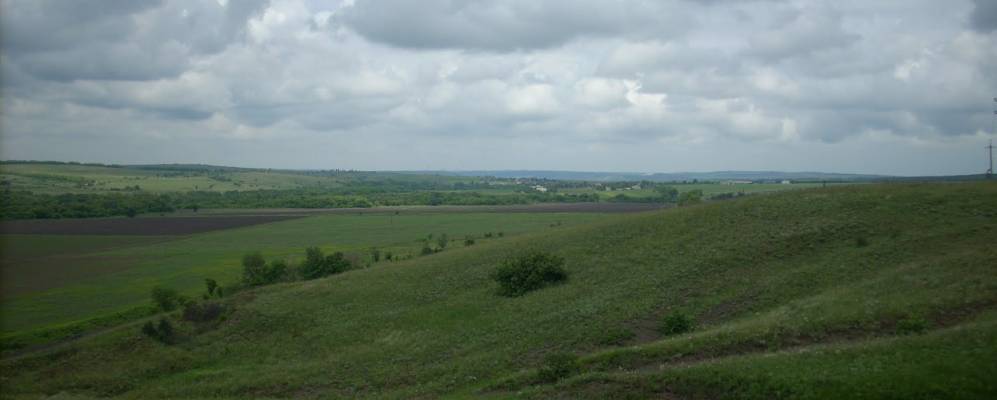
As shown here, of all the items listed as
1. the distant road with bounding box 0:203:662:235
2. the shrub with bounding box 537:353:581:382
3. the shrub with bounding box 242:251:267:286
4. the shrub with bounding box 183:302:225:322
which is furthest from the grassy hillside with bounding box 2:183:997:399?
the distant road with bounding box 0:203:662:235

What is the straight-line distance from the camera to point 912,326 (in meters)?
24.8

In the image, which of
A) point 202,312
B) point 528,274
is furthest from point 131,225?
point 528,274

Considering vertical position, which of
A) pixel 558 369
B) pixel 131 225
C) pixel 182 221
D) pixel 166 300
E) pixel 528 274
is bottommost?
pixel 166 300

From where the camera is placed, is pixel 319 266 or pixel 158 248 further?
pixel 158 248

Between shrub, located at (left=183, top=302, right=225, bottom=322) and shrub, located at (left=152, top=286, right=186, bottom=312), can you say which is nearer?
shrub, located at (left=183, top=302, right=225, bottom=322)

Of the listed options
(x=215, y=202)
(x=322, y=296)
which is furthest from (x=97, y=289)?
(x=215, y=202)

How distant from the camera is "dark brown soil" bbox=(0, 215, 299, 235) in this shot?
10221 centimetres

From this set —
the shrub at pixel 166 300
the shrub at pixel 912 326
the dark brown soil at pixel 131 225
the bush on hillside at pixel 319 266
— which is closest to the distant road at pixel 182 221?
the dark brown soil at pixel 131 225

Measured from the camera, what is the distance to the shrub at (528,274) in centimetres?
4734

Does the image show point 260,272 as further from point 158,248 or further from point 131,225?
point 131,225

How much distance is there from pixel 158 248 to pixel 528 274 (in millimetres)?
77153

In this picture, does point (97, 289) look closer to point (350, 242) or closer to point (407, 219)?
point (350, 242)

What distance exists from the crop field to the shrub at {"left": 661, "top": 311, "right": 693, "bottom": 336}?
51090 millimetres

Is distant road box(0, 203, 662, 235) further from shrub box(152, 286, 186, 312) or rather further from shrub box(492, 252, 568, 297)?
shrub box(492, 252, 568, 297)
